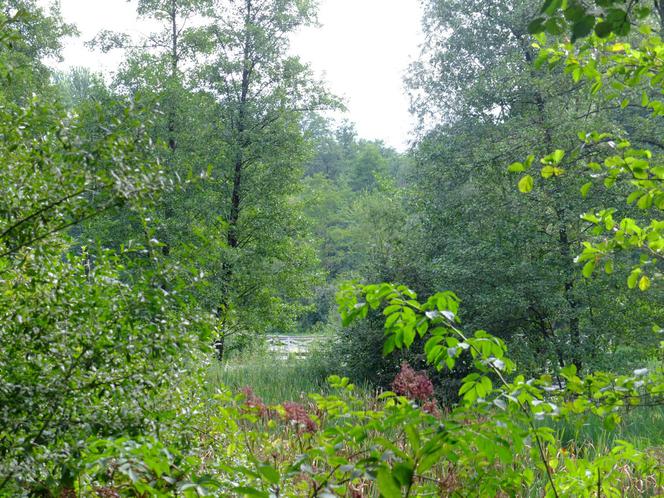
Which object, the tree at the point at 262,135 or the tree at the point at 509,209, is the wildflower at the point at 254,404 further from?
the tree at the point at 262,135

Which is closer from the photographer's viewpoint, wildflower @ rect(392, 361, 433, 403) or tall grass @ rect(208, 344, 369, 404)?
wildflower @ rect(392, 361, 433, 403)

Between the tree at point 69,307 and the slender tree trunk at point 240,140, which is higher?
the slender tree trunk at point 240,140

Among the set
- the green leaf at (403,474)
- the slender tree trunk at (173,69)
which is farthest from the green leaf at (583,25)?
the slender tree trunk at (173,69)

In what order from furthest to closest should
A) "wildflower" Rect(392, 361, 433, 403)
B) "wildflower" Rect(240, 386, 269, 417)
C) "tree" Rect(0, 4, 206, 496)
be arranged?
1. "wildflower" Rect(392, 361, 433, 403)
2. "wildflower" Rect(240, 386, 269, 417)
3. "tree" Rect(0, 4, 206, 496)

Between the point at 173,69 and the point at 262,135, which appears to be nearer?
the point at 262,135

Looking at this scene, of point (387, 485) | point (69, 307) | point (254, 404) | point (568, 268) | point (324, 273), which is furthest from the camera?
point (324, 273)

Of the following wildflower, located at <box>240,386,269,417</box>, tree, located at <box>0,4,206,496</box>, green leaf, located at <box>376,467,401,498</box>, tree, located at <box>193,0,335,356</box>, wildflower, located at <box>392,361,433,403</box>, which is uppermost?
tree, located at <box>193,0,335,356</box>

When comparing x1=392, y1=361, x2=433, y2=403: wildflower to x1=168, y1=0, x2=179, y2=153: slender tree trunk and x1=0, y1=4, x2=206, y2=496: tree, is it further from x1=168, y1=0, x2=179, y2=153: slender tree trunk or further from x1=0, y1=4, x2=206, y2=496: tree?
x1=168, y1=0, x2=179, y2=153: slender tree trunk

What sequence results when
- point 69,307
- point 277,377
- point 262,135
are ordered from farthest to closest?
point 262,135
point 277,377
point 69,307

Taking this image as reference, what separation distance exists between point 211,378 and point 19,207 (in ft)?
26.3

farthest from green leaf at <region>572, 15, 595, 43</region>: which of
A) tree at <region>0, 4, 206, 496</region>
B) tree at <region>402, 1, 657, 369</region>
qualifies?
tree at <region>402, 1, 657, 369</region>

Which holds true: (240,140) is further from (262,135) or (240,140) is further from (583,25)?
(583,25)

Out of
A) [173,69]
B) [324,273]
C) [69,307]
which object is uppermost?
[173,69]

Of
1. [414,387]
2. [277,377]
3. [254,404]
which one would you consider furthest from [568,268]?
[254,404]
